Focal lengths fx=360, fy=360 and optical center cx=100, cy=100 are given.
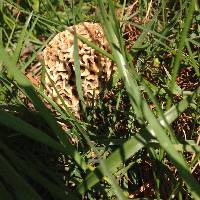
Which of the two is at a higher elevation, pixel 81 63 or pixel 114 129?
pixel 81 63

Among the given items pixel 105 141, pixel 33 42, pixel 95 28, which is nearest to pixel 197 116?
pixel 105 141

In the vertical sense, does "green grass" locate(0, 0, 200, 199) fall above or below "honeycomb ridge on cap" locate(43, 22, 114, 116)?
below

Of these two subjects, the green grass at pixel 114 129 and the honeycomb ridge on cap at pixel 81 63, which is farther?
the honeycomb ridge on cap at pixel 81 63

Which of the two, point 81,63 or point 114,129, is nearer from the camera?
point 114,129

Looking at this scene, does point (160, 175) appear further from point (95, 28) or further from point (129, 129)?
point (95, 28)

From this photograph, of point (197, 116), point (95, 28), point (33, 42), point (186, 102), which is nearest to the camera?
point (186, 102)
